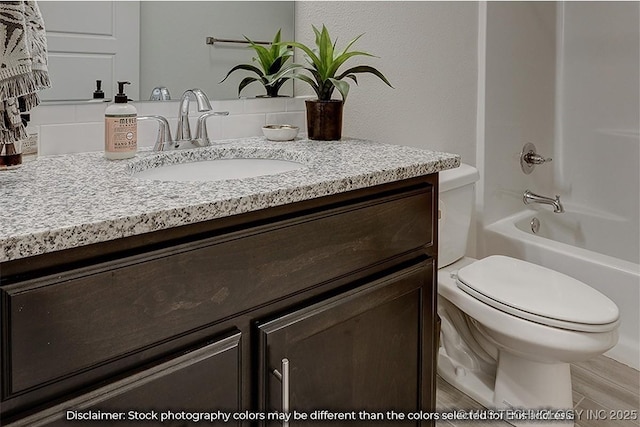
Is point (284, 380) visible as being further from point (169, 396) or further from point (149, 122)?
point (149, 122)

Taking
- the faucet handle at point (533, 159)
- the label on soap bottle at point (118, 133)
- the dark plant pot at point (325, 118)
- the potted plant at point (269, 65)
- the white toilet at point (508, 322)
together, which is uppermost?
the potted plant at point (269, 65)

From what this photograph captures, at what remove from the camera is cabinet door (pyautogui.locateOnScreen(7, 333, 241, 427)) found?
0.70 m

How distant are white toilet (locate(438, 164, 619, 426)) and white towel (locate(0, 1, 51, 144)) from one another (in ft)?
3.99

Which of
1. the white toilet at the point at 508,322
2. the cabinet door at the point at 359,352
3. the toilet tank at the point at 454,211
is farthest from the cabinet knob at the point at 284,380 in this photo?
the toilet tank at the point at 454,211

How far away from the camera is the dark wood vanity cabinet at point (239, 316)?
2.20 feet

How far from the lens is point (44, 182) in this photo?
92 centimetres

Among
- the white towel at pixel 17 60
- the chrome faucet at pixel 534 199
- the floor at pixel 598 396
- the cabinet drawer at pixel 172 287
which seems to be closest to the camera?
the cabinet drawer at pixel 172 287

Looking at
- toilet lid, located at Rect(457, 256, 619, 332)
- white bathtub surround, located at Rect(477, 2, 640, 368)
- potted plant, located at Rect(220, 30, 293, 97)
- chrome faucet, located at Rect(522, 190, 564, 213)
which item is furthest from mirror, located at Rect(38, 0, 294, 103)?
chrome faucet, located at Rect(522, 190, 564, 213)

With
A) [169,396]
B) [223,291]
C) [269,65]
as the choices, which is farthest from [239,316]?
[269,65]

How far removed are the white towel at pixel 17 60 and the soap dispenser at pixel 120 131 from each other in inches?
7.6

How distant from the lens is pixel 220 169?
1.28 m

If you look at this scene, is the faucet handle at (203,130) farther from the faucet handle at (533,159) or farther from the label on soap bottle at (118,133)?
the faucet handle at (533,159)

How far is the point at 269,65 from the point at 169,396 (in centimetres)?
105

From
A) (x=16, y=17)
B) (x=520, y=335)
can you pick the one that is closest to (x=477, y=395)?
(x=520, y=335)
